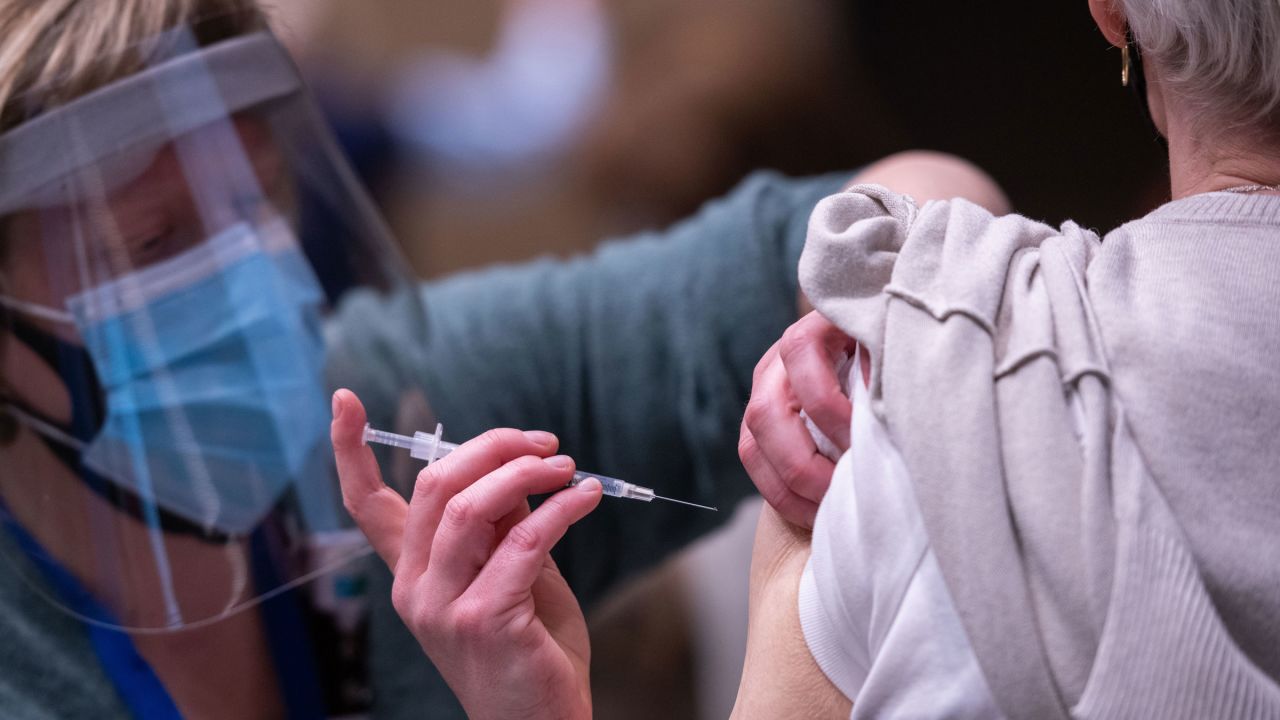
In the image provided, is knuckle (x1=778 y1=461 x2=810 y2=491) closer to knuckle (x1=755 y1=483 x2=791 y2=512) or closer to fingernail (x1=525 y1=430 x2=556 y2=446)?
knuckle (x1=755 y1=483 x2=791 y2=512)

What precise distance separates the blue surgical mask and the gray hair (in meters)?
0.80

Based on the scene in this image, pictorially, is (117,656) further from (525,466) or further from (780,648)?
(780,648)

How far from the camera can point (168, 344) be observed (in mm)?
982

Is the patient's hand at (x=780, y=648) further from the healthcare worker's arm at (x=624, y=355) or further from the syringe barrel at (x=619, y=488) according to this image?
the healthcare worker's arm at (x=624, y=355)

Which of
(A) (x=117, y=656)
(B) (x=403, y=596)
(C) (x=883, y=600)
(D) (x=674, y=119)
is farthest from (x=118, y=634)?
(D) (x=674, y=119)

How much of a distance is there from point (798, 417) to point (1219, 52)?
30 cm

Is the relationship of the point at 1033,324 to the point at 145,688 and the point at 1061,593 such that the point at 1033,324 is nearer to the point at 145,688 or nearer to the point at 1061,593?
the point at 1061,593

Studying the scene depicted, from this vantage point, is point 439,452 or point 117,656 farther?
point 117,656

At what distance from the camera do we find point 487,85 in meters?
2.59

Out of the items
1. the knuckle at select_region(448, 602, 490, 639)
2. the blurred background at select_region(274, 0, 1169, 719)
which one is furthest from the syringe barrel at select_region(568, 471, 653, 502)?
the blurred background at select_region(274, 0, 1169, 719)

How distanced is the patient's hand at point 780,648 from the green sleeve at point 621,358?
0.44 m

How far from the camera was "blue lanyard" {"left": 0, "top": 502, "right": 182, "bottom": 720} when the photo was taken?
0.95 m

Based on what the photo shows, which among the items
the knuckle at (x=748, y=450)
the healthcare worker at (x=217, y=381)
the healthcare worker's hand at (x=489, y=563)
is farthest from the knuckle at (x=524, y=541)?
the healthcare worker at (x=217, y=381)

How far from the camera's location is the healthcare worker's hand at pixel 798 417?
2.04ft
